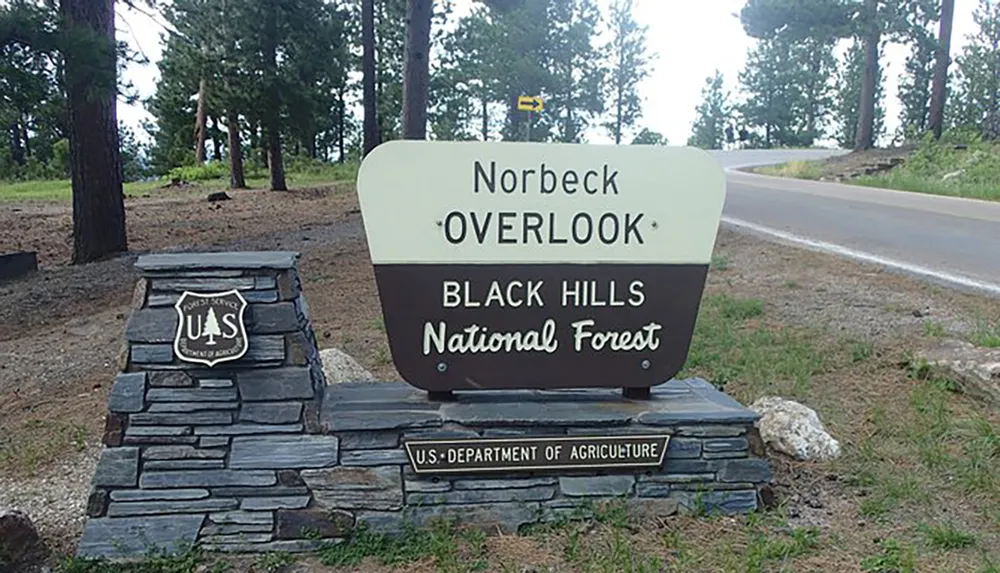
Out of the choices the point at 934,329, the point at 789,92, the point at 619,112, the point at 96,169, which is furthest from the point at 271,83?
the point at 789,92

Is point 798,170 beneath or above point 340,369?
above

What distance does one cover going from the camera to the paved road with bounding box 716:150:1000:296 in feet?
24.7

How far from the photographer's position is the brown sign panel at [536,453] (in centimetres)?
295

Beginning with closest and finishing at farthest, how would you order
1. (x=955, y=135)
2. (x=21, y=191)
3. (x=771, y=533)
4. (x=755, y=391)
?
(x=771, y=533)
(x=755, y=391)
(x=21, y=191)
(x=955, y=135)

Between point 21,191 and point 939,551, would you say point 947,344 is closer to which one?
point 939,551

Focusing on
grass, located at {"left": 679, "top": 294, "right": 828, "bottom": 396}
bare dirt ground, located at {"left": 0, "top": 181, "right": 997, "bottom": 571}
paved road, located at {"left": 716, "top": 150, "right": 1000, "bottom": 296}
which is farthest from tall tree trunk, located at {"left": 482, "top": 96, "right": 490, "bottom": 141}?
grass, located at {"left": 679, "top": 294, "right": 828, "bottom": 396}

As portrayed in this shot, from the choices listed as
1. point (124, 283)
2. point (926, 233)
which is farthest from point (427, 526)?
point (926, 233)

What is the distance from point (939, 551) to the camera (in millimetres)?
2701

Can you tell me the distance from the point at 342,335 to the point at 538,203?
2.94 metres

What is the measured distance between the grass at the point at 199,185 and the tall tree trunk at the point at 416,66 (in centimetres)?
928

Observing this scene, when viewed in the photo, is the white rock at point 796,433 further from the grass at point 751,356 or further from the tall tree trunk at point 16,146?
the tall tree trunk at point 16,146

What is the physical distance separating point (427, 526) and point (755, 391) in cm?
212

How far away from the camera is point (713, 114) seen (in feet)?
209

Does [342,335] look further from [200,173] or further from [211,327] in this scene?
[200,173]
